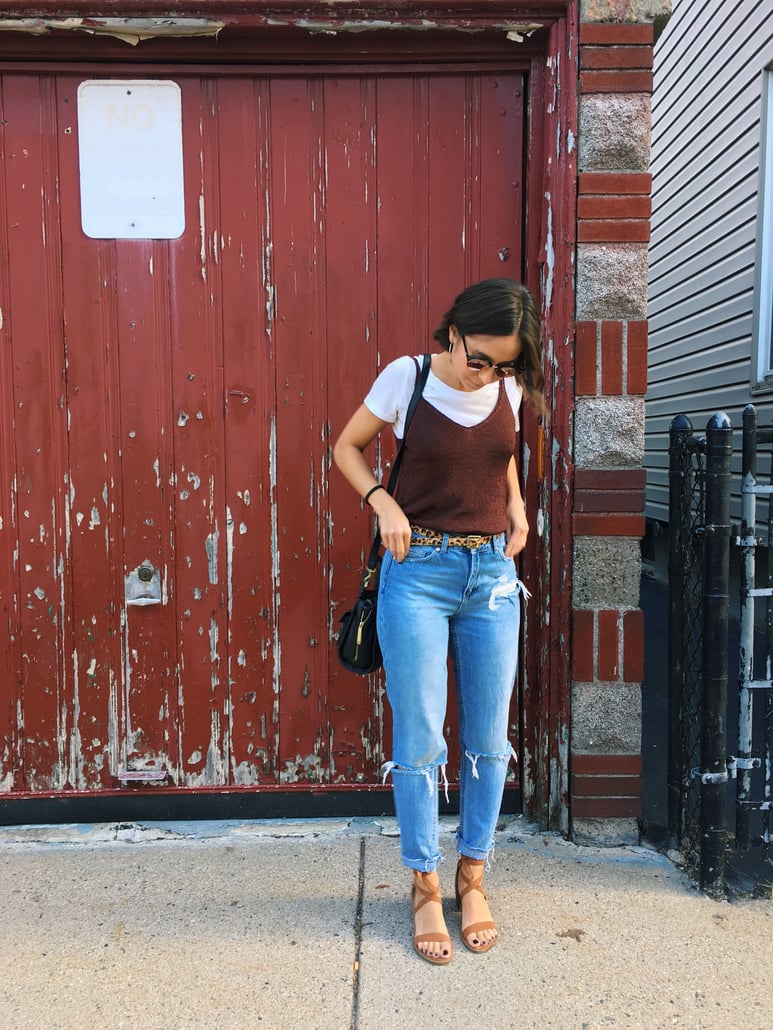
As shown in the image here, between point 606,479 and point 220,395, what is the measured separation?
1.41 m

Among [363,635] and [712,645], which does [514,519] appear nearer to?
[363,635]

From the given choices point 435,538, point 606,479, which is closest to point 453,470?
point 435,538

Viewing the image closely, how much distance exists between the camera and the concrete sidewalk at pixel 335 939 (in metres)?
1.98

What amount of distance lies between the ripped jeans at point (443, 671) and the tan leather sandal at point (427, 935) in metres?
0.08

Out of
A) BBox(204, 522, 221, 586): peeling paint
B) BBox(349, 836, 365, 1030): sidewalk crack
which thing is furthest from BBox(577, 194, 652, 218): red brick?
BBox(349, 836, 365, 1030): sidewalk crack

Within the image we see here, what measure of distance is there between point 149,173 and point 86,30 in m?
0.46

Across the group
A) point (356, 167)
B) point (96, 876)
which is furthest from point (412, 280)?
point (96, 876)

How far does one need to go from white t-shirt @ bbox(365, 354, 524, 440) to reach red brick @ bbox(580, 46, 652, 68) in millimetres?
1261

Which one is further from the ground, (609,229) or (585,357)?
(609,229)

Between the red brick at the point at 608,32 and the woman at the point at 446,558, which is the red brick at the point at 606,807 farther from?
the red brick at the point at 608,32

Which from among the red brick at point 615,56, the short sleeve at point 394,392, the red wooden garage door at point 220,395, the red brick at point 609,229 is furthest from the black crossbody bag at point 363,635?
the red brick at point 615,56

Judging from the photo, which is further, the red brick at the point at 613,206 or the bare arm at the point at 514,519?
the red brick at the point at 613,206

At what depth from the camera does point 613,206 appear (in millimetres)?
2625

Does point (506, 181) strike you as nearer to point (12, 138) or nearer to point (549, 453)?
point (549, 453)
